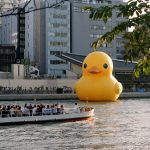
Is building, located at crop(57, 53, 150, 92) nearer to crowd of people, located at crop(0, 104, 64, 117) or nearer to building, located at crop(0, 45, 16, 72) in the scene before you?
building, located at crop(0, 45, 16, 72)

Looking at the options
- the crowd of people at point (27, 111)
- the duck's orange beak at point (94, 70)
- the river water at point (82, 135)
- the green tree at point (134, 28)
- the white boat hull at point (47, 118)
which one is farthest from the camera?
the duck's orange beak at point (94, 70)

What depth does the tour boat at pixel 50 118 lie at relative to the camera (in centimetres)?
4128

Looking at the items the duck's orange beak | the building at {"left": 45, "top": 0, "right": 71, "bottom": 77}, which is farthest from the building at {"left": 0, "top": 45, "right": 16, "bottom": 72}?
the duck's orange beak

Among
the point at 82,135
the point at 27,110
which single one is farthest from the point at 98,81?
the point at 82,135

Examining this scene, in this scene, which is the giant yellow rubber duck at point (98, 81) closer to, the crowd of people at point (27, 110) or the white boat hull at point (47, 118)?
the white boat hull at point (47, 118)

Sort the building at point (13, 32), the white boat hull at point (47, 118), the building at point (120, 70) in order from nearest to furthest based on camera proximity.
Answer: the white boat hull at point (47, 118)
the building at point (120, 70)
the building at point (13, 32)

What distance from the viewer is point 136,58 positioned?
6.79 m

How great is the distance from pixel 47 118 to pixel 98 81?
2536cm

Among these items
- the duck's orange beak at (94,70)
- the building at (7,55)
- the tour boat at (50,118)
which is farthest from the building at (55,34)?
the tour boat at (50,118)

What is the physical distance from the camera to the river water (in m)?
28.2

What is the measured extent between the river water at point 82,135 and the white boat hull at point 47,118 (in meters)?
0.99

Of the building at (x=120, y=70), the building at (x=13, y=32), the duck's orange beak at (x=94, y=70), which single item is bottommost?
the building at (x=120, y=70)

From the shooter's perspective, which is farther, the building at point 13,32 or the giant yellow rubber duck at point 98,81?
the building at point 13,32

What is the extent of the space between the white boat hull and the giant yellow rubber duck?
21.5 metres
